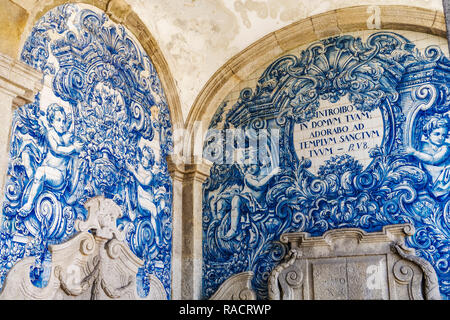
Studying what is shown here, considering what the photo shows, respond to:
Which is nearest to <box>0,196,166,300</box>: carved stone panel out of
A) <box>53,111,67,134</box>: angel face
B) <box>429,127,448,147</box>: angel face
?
<box>53,111,67,134</box>: angel face

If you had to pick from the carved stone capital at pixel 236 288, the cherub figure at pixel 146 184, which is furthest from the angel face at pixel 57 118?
the carved stone capital at pixel 236 288

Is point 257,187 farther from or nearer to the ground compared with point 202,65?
nearer to the ground

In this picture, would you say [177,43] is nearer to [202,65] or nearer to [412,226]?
[202,65]

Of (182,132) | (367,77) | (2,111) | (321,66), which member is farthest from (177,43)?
(2,111)

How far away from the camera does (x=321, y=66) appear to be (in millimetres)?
4691

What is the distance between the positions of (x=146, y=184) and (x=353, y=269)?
5.74ft

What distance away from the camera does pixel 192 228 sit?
466 centimetres

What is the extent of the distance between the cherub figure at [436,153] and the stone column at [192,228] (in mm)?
1786

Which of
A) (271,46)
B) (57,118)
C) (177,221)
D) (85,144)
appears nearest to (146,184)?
(177,221)

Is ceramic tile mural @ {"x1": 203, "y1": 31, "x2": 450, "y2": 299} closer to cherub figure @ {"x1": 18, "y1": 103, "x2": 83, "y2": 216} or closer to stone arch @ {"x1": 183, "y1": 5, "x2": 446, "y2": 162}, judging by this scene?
stone arch @ {"x1": 183, "y1": 5, "x2": 446, "y2": 162}

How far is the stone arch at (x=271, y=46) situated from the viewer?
4.31 m

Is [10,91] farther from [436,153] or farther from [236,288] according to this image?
[436,153]

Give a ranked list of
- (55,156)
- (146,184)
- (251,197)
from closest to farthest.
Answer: (55,156) → (146,184) → (251,197)

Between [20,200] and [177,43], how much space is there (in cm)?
213
